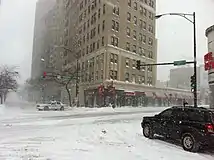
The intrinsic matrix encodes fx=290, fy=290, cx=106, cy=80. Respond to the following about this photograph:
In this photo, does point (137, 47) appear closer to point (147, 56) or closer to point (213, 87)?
point (147, 56)

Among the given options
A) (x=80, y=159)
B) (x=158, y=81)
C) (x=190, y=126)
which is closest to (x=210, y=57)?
(x=190, y=126)

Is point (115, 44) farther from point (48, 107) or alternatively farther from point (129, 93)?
point (48, 107)

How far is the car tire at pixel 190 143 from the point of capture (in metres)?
7.91

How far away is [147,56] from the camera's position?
52188 mm

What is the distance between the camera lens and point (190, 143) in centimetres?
809

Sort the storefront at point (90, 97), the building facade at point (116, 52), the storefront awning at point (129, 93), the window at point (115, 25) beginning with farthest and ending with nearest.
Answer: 1. the storefront at point (90, 97)
2. the window at point (115, 25)
3. the storefront awning at point (129, 93)
4. the building facade at point (116, 52)

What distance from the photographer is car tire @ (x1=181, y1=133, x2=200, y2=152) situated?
791cm

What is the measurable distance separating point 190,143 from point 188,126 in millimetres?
486

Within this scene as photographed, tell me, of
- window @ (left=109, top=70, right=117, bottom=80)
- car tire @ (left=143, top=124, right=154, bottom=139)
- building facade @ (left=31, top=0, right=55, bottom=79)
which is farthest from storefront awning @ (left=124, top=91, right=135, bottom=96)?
car tire @ (left=143, top=124, right=154, bottom=139)

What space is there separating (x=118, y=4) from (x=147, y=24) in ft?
26.7

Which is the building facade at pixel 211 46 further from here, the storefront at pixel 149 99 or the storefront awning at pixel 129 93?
the storefront at pixel 149 99

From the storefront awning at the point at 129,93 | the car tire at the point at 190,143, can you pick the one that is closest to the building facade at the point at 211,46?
the car tire at the point at 190,143

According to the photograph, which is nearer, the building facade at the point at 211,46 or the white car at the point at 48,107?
the building facade at the point at 211,46

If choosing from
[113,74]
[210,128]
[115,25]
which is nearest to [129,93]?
[113,74]
